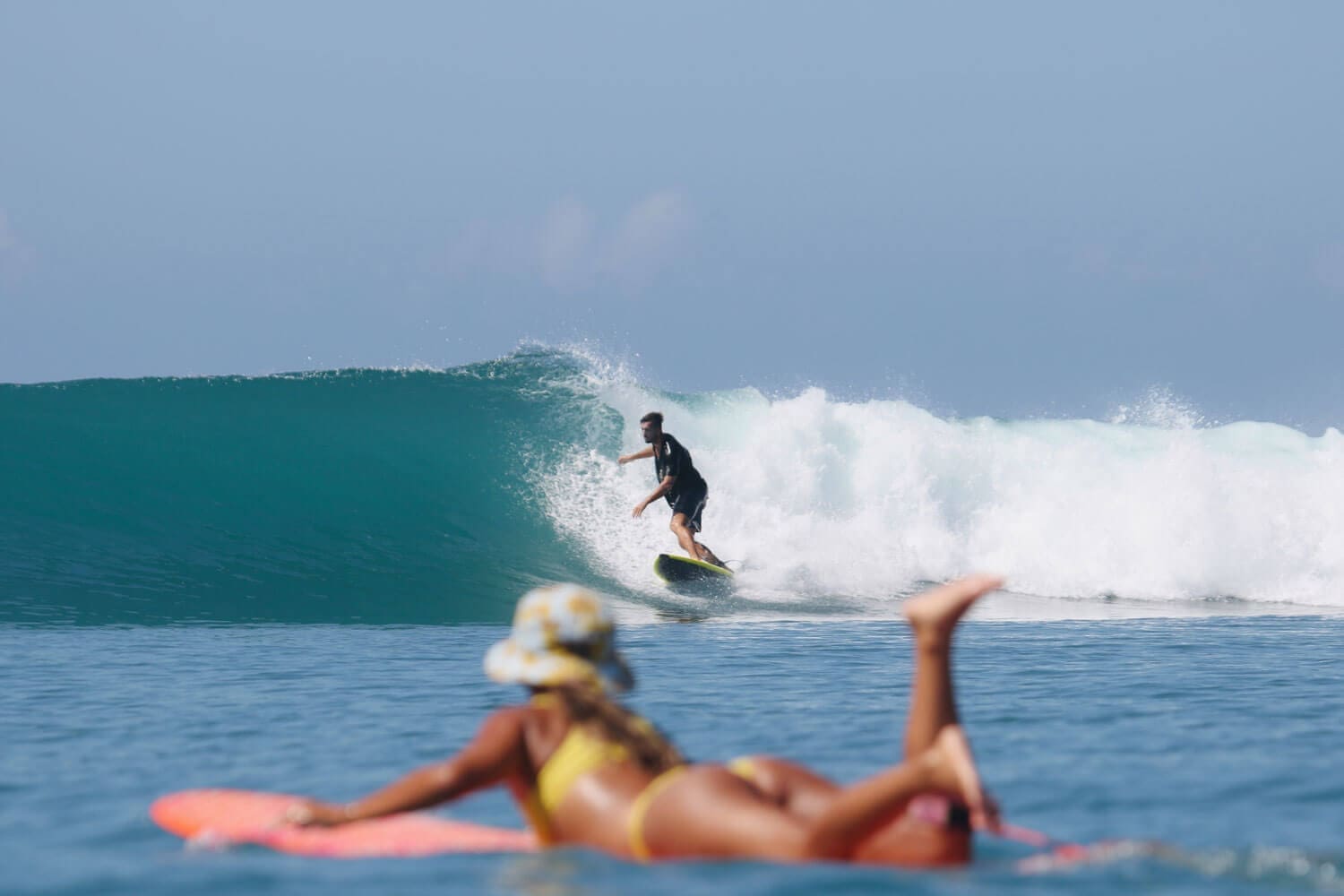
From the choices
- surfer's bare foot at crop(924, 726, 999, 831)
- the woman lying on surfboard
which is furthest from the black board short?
surfer's bare foot at crop(924, 726, 999, 831)

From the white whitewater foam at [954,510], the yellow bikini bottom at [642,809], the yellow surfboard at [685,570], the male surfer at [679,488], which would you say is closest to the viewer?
the yellow bikini bottom at [642,809]

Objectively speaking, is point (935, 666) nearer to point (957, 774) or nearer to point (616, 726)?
point (957, 774)

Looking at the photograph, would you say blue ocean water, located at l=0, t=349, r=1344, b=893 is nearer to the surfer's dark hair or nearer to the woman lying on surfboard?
the woman lying on surfboard

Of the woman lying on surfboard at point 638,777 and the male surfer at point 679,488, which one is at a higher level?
the male surfer at point 679,488

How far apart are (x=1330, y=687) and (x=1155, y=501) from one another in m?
10.0

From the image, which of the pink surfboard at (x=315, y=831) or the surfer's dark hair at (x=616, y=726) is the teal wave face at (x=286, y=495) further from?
the surfer's dark hair at (x=616, y=726)

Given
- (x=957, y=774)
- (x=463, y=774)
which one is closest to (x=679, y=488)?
(x=463, y=774)

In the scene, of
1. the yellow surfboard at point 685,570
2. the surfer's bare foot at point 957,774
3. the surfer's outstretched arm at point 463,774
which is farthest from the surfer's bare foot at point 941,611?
the yellow surfboard at point 685,570

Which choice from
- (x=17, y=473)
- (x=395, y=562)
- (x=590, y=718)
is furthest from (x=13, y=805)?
(x=17, y=473)

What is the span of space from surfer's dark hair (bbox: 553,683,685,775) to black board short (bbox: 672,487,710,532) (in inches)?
402

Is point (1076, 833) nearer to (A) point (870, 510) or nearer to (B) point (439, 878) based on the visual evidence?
(B) point (439, 878)

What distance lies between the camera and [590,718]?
433 cm

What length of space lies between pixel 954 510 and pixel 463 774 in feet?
51.4

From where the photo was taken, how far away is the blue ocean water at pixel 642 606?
5.24m
